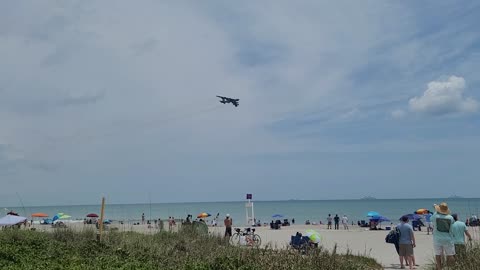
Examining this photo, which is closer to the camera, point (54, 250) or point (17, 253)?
point (17, 253)

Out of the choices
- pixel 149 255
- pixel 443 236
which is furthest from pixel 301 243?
pixel 149 255

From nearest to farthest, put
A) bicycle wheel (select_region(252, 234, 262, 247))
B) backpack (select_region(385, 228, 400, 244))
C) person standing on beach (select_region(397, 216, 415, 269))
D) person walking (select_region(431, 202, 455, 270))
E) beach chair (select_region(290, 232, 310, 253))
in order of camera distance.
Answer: beach chair (select_region(290, 232, 310, 253)) → person walking (select_region(431, 202, 455, 270)) → bicycle wheel (select_region(252, 234, 262, 247)) → person standing on beach (select_region(397, 216, 415, 269)) → backpack (select_region(385, 228, 400, 244))

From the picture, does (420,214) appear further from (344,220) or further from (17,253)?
(17,253)

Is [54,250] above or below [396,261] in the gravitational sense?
above

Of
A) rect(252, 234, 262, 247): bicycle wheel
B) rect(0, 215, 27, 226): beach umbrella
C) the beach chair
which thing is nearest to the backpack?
the beach chair

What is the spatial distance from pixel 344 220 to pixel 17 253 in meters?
34.2

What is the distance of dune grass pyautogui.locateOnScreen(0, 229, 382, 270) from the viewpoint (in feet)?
27.8

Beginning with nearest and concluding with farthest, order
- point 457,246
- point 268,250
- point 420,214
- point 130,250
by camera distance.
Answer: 1. point 268,250
2. point 457,246
3. point 130,250
4. point 420,214

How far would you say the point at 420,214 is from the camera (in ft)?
133

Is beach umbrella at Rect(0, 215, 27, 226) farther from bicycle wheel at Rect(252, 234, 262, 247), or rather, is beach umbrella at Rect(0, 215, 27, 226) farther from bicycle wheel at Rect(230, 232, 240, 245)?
bicycle wheel at Rect(252, 234, 262, 247)

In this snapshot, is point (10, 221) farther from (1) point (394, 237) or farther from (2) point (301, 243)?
(1) point (394, 237)

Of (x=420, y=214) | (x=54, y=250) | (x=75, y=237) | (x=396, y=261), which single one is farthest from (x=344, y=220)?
(x=54, y=250)

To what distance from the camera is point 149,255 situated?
11.0 meters

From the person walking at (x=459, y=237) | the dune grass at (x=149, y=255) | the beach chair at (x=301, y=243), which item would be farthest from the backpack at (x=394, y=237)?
the person walking at (x=459, y=237)
